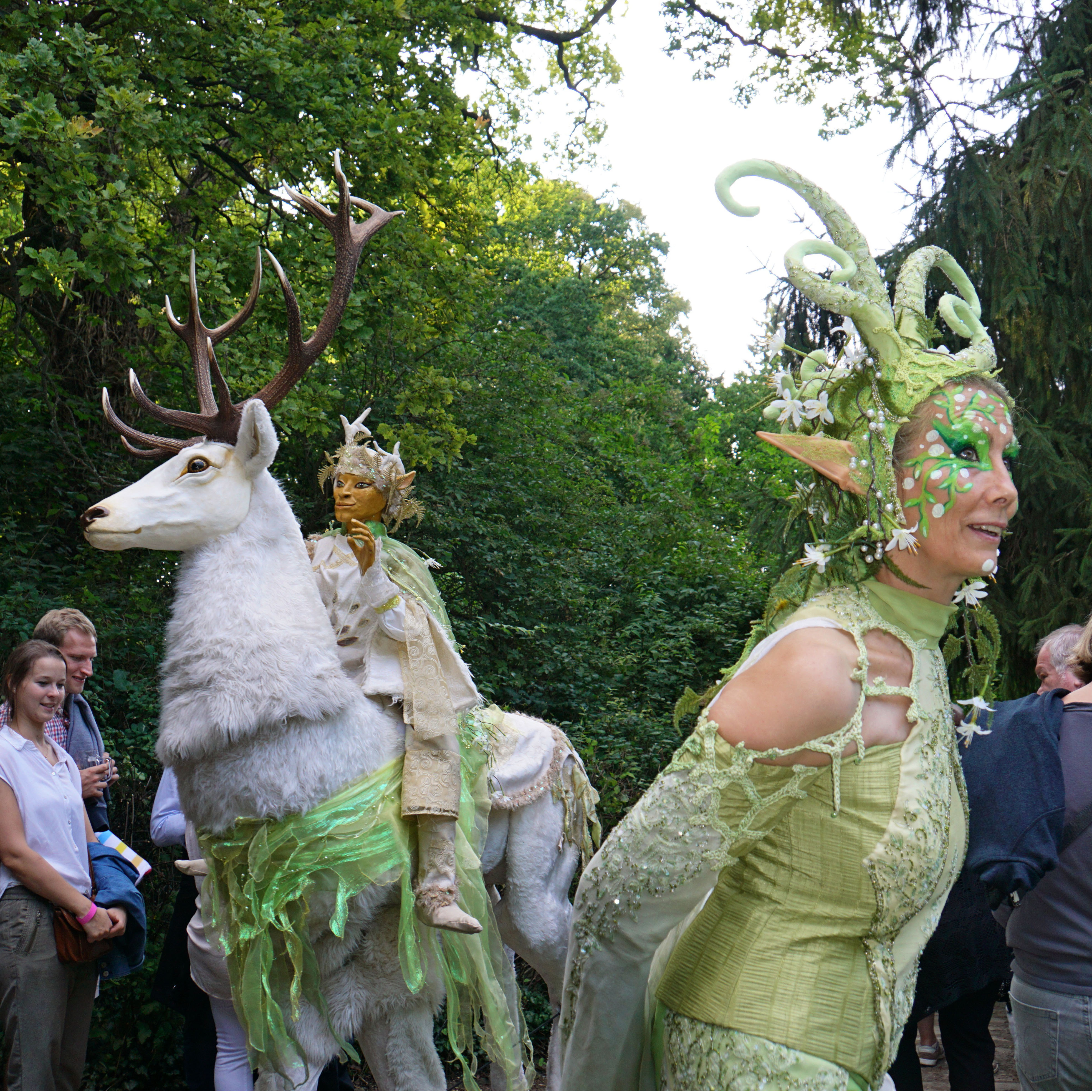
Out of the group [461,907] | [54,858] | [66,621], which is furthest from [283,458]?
[461,907]

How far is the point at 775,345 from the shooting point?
86.9 inches

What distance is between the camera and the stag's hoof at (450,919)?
3303 mm

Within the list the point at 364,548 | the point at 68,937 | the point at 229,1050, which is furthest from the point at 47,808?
the point at 364,548

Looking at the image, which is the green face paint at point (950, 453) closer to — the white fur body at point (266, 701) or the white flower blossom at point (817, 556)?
the white flower blossom at point (817, 556)

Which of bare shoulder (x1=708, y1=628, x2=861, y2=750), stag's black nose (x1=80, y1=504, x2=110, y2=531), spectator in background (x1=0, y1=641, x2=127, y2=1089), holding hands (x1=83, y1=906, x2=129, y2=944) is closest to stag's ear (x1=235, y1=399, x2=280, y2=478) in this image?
stag's black nose (x1=80, y1=504, x2=110, y2=531)

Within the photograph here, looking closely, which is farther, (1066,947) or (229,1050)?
(229,1050)

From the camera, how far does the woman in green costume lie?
1.75m

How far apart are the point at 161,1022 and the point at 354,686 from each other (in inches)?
111

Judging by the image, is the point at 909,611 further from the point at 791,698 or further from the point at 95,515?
the point at 95,515

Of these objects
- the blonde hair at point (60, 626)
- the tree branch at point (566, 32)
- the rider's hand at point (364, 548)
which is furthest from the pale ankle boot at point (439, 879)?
the tree branch at point (566, 32)

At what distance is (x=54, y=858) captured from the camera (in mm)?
3982

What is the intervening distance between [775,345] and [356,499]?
7.46 feet

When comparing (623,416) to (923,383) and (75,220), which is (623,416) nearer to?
(75,220)

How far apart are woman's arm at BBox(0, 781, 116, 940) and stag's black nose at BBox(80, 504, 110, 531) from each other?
3.97 ft
